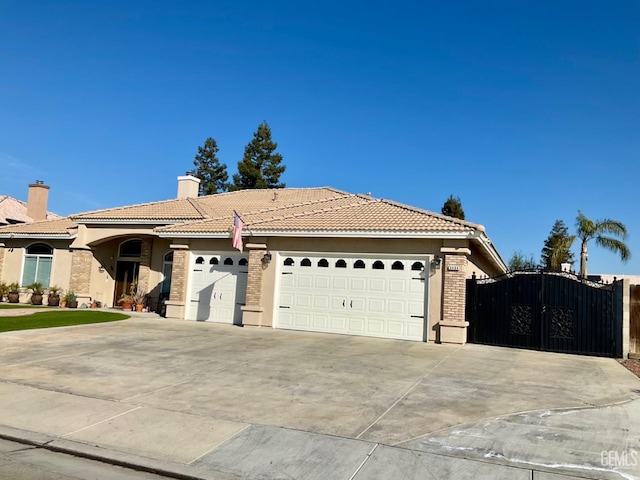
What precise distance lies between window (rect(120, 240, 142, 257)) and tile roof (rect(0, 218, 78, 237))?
2332 millimetres

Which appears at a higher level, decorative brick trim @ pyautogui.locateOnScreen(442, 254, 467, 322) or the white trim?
the white trim

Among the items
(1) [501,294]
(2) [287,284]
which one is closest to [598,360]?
(1) [501,294]

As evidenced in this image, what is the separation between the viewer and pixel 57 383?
25.5 feet

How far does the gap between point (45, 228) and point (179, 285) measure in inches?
418

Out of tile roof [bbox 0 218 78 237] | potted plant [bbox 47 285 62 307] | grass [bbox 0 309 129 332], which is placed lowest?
grass [bbox 0 309 129 332]

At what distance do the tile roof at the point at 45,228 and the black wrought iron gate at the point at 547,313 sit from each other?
18.7 m

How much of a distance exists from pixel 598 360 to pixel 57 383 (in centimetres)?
1188

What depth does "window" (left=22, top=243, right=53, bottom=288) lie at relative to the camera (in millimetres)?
23391

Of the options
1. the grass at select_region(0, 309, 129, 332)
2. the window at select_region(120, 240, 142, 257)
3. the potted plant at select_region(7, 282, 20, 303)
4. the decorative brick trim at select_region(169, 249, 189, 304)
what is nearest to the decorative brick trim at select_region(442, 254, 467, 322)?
the decorative brick trim at select_region(169, 249, 189, 304)

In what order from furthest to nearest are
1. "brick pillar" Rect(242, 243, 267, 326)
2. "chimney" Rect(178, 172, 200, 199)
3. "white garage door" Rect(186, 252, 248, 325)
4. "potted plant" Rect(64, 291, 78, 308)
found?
"chimney" Rect(178, 172, 200, 199), "potted plant" Rect(64, 291, 78, 308), "white garage door" Rect(186, 252, 248, 325), "brick pillar" Rect(242, 243, 267, 326)

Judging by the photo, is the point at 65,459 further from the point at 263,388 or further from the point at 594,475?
the point at 594,475

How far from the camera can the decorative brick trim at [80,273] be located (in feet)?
71.4

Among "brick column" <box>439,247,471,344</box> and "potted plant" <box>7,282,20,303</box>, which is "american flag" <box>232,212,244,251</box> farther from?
"potted plant" <box>7,282,20,303</box>

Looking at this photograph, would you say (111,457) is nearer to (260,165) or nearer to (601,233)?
(601,233)
